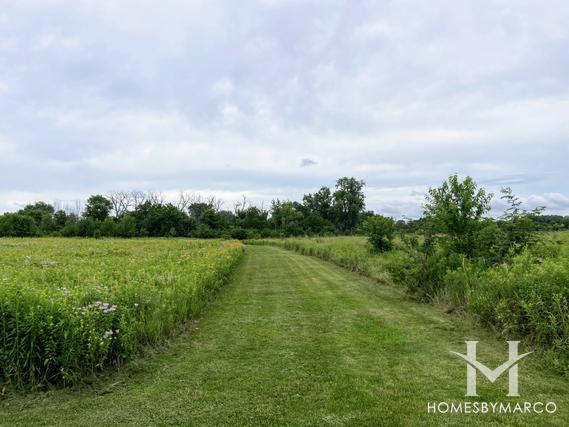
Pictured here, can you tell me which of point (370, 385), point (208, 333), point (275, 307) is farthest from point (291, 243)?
point (370, 385)

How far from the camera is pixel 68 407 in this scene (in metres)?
3.79

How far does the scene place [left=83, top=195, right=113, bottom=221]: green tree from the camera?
68.2 metres

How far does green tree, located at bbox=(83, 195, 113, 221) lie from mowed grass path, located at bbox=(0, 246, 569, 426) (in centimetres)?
7003

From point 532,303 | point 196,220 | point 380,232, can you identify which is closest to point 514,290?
point 532,303

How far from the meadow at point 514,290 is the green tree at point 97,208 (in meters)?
70.0

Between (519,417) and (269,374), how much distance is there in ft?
8.97

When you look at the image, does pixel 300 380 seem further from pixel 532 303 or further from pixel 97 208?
pixel 97 208

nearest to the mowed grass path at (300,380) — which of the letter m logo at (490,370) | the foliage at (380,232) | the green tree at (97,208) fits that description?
the letter m logo at (490,370)

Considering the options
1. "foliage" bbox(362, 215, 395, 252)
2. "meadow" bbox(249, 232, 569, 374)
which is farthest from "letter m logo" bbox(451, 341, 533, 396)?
"foliage" bbox(362, 215, 395, 252)

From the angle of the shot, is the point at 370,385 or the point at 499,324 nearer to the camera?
the point at 370,385

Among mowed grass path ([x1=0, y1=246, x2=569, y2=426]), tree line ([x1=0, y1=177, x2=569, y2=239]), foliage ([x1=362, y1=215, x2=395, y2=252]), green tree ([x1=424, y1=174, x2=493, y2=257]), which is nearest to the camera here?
mowed grass path ([x1=0, y1=246, x2=569, y2=426])

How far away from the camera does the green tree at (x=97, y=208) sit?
2687 inches

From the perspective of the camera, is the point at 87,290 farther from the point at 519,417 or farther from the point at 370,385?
the point at 519,417

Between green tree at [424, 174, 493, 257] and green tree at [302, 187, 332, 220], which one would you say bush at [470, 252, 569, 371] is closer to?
green tree at [424, 174, 493, 257]
